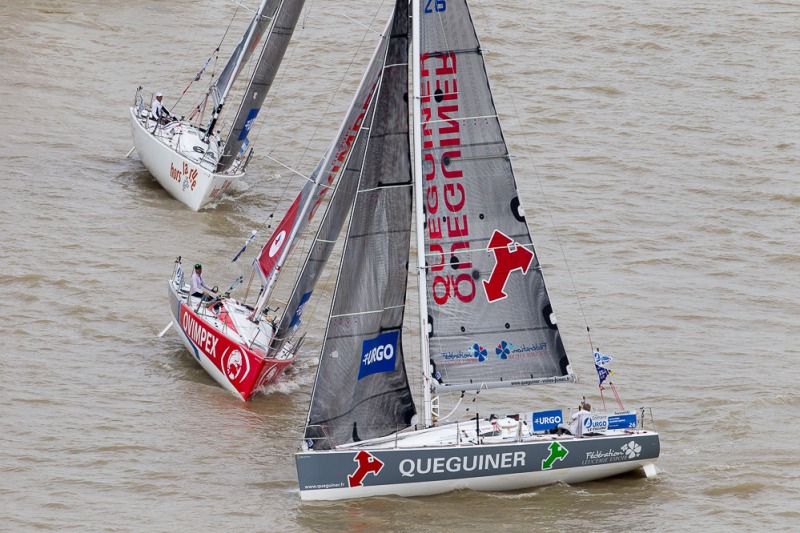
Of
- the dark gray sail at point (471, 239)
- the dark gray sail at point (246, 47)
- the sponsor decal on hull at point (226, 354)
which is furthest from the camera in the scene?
the dark gray sail at point (246, 47)

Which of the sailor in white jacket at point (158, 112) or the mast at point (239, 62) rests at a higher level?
the mast at point (239, 62)

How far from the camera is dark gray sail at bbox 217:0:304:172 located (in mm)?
29516

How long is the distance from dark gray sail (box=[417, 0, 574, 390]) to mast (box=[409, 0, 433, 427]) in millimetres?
138

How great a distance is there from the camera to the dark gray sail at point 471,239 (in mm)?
18203

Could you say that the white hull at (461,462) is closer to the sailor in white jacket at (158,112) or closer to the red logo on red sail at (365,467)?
the red logo on red sail at (365,467)

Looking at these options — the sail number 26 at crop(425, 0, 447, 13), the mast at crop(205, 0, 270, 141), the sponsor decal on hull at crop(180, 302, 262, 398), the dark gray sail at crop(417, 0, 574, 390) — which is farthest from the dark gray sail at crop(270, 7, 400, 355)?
the mast at crop(205, 0, 270, 141)

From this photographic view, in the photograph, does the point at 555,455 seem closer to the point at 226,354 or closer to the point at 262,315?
the point at 226,354

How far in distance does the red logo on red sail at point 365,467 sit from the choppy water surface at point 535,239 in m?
0.42

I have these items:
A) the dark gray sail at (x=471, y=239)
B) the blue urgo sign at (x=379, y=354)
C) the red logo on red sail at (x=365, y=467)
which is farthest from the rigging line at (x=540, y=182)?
the red logo on red sail at (x=365, y=467)

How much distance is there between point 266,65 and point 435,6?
12.3 m

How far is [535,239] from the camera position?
30141 millimetres

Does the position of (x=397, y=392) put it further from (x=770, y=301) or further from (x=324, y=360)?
(x=770, y=301)

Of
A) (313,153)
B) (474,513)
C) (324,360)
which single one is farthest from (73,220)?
(474,513)

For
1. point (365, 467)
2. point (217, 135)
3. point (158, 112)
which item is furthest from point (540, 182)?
point (365, 467)
